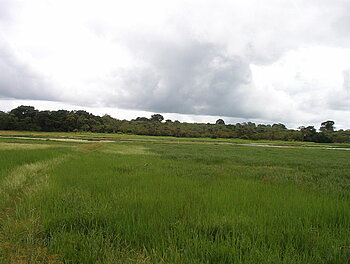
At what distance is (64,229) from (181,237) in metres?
1.92

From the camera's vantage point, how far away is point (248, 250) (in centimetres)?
283

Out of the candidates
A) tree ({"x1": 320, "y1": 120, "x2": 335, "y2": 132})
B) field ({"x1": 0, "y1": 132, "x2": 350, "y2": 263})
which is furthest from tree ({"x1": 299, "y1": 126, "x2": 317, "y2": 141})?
field ({"x1": 0, "y1": 132, "x2": 350, "y2": 263})

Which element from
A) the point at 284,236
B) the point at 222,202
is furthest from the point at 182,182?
the point at 284,236

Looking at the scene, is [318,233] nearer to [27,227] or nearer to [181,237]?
[181,237]

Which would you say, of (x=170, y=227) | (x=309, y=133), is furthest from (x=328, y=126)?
(x=170, y=227)

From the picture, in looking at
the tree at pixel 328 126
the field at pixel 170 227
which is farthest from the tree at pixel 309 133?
the field at pixel 170 227

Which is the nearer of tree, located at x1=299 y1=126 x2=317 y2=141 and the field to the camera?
the field

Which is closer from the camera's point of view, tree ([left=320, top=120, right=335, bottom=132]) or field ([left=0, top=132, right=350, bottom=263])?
field ([left=0, top=132, right=350, bottom=263])

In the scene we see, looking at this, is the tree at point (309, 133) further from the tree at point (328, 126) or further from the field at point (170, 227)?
the field at point (170, 227)

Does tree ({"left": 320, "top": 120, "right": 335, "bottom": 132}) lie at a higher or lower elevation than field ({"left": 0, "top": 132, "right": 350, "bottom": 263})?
higher

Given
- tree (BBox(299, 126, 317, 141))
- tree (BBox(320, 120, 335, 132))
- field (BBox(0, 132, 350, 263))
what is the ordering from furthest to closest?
1. tree (BBox(320, 120, 335, 132))
2. tree (BBox(299, 126, 317, 141))
3. field (BBox(0, 132, 350, 263))

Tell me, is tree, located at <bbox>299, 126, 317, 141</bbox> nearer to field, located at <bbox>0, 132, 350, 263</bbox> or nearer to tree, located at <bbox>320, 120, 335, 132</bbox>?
tree, located at <bbox>320, 120, 335, 132</bbox>

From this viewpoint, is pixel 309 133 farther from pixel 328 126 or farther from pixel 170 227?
pixel 170 227

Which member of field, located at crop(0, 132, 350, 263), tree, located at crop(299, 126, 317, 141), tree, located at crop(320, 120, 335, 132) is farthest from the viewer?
tree, located at crop(320, 120, 335, 132)
